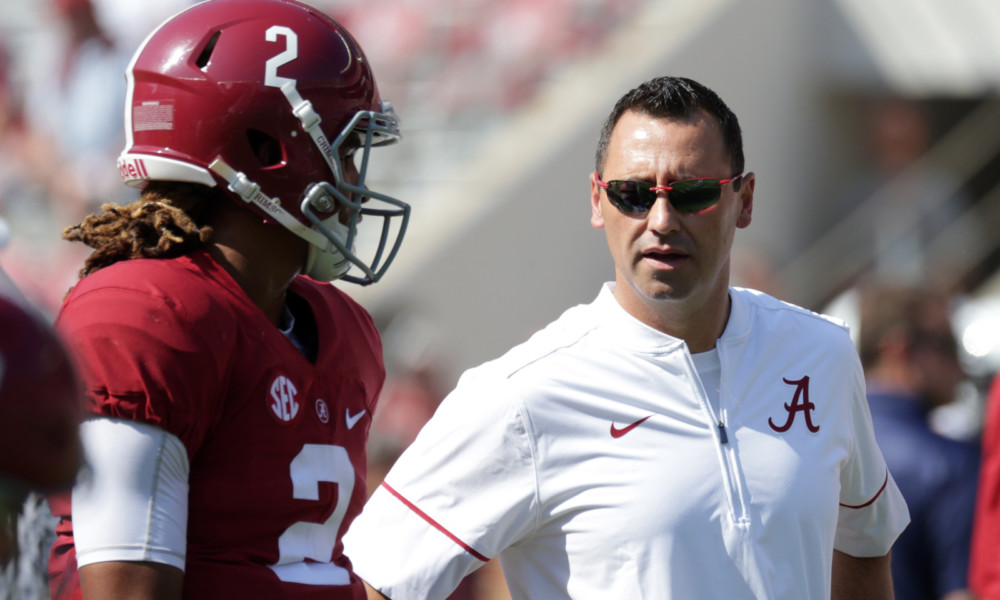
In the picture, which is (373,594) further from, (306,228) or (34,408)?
(34,408)

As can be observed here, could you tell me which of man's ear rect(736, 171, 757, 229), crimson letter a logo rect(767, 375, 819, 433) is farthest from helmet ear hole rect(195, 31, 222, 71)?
crimson letter a logo rect(767, 375, 819, 433)

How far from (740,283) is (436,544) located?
642 centimetres

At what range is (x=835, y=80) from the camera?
11289mm

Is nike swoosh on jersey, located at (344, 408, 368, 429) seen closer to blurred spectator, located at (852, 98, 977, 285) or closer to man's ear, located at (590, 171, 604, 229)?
man's ear, located at (590, 171, 604, 229)

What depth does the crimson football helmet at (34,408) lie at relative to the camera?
106 cm

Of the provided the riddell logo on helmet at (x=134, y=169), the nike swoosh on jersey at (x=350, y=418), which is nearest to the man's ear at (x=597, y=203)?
the nike swoosh on jersey at (x=350, y=418)

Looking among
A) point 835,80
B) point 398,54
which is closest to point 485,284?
point 398,54

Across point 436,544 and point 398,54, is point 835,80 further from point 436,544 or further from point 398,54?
point 436,544

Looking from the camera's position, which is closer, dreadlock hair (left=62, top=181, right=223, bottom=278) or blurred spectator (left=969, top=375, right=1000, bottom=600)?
dreadlock hair (left=62, top=181, right=223, bottom=278)

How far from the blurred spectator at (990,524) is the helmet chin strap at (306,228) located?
7.07 ft

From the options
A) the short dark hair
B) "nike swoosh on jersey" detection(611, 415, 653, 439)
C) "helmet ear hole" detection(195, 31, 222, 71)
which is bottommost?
"nike swoosh on jersey" detection(611, 415, 653, 439)

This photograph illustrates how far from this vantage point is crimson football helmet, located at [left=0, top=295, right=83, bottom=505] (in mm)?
1061

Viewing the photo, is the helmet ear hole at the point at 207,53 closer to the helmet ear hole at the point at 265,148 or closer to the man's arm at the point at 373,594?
the helmet ear hole at the point at 265,148

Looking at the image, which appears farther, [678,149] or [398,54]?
[398,54]
